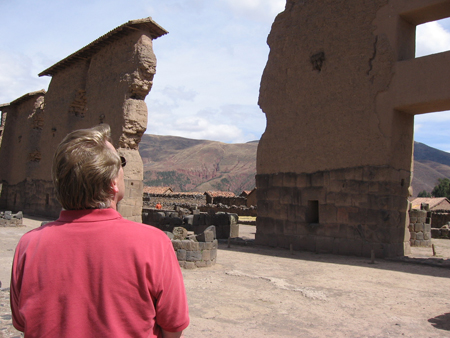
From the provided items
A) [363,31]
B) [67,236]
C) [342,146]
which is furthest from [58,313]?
[363,31]

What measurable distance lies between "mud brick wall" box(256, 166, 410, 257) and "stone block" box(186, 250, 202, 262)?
3503 mm

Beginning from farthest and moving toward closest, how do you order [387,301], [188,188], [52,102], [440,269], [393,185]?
[188,188] < [52,102] < [393,185] < [440,269] < [387,301]

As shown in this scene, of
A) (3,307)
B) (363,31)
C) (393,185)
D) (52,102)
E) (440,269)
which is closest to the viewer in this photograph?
(3,307)

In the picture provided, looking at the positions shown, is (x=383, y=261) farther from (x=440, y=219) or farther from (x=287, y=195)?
(x=440, y=219)

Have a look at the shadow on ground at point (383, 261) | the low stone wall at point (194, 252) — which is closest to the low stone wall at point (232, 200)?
the shadow on ground at point (383, 261)

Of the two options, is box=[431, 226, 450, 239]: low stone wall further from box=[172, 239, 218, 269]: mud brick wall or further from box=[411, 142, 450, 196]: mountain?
box=[411, 142, 450, 196]: mountain

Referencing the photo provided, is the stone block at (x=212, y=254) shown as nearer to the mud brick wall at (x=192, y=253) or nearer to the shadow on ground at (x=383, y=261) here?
the mud brick wall at (x=192, y=253)

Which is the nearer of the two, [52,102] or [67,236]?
[67,236]

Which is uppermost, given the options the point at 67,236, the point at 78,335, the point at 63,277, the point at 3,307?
the point at 67,236

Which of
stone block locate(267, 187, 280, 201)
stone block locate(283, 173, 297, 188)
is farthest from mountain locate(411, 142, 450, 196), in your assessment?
stone block locate(283, 173, 297, 188)

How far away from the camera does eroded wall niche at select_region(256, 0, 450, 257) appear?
8.60m

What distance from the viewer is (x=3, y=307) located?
14.8ft

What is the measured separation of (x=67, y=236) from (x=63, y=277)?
0.15 metres

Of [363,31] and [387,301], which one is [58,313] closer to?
[387,301]
